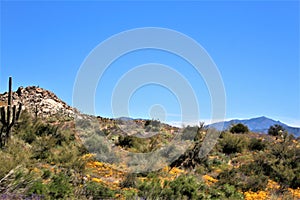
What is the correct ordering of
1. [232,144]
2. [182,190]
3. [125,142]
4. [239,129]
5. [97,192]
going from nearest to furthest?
1. [97,192]
2. [182,190]
3. [125,142]
4. [232,144]
5. [239,129]

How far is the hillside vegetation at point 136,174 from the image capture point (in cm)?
965

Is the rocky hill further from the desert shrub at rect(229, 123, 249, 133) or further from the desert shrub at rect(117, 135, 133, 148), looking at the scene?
the desert shrub at rect(117, 135, 133, 148)

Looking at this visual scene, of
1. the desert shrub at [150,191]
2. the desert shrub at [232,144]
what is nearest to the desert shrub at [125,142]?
the desert shrub at [232,144]

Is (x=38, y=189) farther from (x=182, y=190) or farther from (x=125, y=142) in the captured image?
(x=125, y=142)

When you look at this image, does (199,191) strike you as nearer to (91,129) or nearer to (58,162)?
(58,162)

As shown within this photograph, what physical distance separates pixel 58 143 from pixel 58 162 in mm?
4213

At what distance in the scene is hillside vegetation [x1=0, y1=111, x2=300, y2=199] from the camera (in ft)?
31.7

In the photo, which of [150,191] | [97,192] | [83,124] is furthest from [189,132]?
[97,192]

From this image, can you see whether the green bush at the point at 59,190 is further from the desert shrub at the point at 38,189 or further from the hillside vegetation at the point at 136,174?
the desert shrub at the point at 38,189

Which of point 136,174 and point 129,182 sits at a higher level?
point 136,174

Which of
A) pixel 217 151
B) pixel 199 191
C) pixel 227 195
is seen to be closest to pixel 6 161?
pixel 199 191

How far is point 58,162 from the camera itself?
14.2m

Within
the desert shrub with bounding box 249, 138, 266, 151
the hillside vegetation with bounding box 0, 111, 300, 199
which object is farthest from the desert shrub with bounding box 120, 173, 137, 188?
the desert shrub with bounding box 249, 138, 266, 151

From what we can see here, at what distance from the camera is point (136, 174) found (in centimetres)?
1418
